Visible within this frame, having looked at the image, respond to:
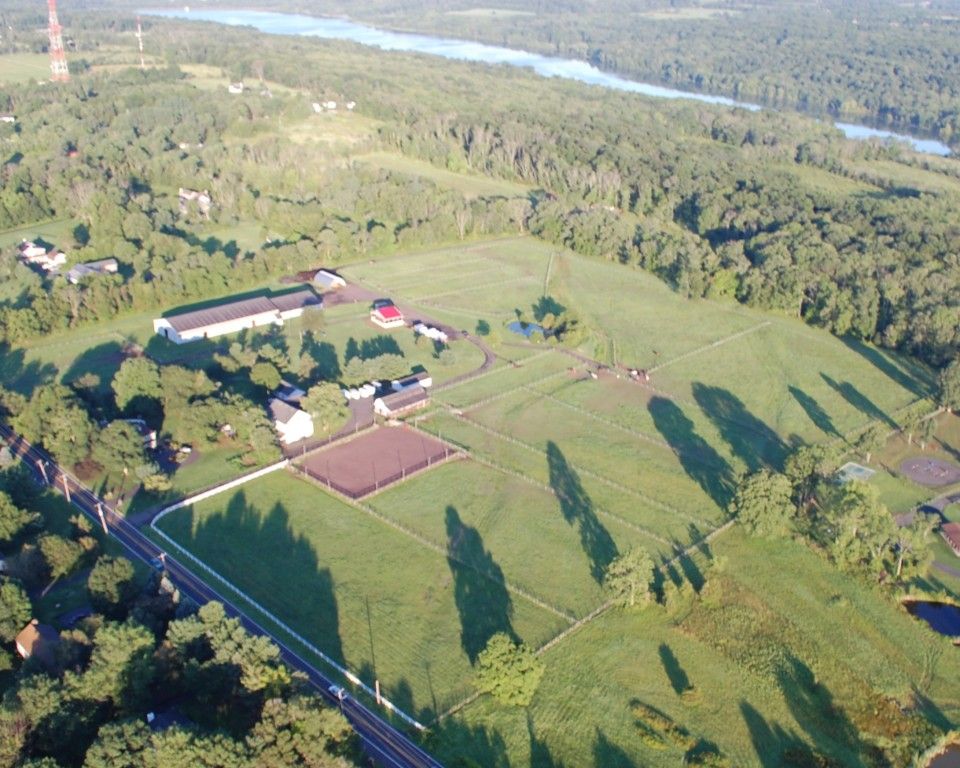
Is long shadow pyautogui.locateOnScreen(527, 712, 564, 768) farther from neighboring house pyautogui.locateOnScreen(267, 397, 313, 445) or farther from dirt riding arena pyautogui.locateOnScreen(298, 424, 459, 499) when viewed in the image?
neighboring house pyautogui.locateOnScreen(267, 397, 313, 445)

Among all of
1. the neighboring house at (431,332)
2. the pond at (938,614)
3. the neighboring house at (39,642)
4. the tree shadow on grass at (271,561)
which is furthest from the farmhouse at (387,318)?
the pond at (938,614)

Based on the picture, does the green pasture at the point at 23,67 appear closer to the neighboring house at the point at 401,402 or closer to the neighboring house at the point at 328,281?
the neighboring house at the point at 328,281

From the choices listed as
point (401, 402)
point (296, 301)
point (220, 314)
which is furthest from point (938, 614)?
point (220, 314)

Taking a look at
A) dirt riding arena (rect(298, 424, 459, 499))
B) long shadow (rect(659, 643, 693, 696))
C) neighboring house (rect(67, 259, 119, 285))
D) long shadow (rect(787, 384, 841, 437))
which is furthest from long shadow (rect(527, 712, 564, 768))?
neighboring house (rect(67, 259, 119, 285))

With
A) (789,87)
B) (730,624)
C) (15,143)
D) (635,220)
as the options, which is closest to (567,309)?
(635,220)

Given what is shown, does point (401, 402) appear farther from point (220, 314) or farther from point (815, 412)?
A: point (815, 412)
